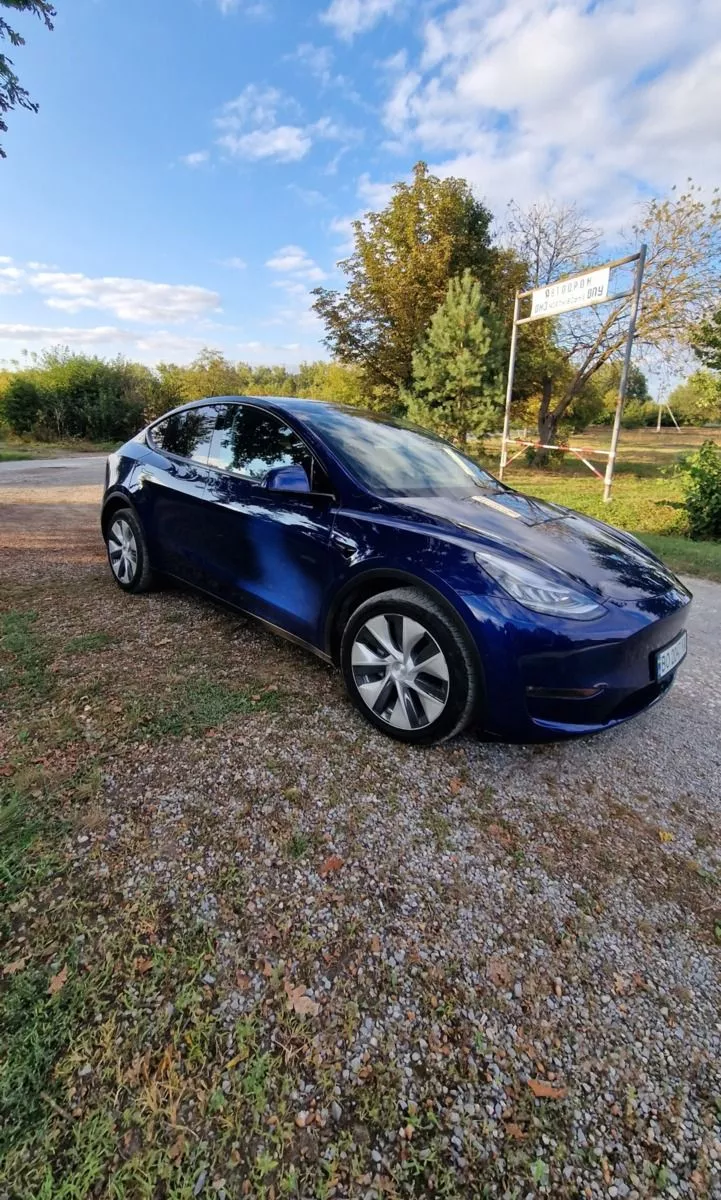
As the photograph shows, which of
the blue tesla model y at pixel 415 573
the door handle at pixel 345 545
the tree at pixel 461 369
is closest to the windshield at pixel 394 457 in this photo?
the blue tesla model y at pixel 415 573

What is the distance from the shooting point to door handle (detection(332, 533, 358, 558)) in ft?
8.23

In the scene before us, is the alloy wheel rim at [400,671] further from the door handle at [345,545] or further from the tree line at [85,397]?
the tree line at [85,397]

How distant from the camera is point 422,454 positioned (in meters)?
3.36

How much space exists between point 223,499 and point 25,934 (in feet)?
7.37

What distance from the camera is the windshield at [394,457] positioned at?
2.81 metres

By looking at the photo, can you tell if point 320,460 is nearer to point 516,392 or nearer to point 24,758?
point 24,758

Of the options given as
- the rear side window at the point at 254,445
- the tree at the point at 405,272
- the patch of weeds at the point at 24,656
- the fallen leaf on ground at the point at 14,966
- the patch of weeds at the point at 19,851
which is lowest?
the fallen leaf on ground at the point at 14,966

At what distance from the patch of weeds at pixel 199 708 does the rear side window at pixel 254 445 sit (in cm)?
115

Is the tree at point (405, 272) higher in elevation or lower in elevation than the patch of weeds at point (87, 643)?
higher

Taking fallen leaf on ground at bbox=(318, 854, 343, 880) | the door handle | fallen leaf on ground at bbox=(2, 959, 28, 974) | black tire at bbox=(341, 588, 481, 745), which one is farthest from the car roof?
fallen leaf on ground at bbox=(2, 959, 28, 974)

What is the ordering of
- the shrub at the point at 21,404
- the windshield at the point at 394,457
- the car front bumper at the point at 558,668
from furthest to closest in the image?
the shrub at the point at 21,404, the windshield at the point at 394,457, the car front bumper at the point at 558,668

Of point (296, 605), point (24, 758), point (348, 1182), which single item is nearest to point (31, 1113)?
point (348, 1182)

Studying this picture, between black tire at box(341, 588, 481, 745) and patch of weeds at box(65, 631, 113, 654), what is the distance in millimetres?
1623

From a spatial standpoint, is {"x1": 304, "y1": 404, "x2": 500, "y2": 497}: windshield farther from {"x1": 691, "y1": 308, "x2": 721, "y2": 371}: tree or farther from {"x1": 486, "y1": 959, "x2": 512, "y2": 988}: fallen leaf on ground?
{"x1": 691, "y1": 308, "x2": 721, "y2": 371}: tree
